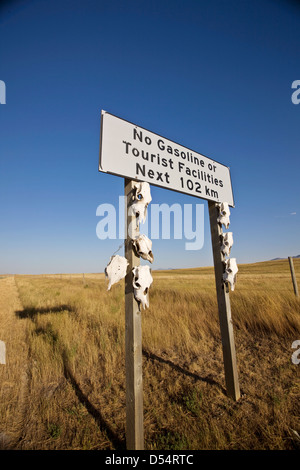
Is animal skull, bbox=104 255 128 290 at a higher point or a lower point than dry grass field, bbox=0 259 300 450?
higher

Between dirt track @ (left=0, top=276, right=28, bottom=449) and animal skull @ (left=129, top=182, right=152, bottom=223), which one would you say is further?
dirt track @ (left=0, top=276, right=28, bottom=449)

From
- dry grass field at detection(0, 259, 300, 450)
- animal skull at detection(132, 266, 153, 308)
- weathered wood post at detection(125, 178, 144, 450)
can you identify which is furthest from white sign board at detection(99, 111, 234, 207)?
dry grass field at detection(0, 259, 300, 450)

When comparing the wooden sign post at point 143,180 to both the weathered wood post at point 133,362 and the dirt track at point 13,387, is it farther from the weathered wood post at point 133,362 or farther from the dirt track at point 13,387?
the dirt track at point 13,387

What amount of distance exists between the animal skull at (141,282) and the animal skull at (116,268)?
4.0 inches

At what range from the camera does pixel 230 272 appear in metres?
2.83

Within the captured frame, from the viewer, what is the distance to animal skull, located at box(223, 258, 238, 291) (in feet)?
9.22

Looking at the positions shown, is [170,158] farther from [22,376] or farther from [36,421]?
[22,376]

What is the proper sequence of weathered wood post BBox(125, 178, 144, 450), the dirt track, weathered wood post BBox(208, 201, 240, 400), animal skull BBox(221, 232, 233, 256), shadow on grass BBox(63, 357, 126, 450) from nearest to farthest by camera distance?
weathered wood post BBox(125, 178, 144, 450) < shadow on grass BBox(63, 357, 126, 450) < the dirt track < weathered wood post BBox(208, 201, 240, 400) < animal skull BBox(221, 232, 233, 256)

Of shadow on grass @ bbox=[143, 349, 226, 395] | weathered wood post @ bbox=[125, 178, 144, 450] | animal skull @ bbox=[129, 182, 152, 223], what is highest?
animal skull @ bbox=[129, 182, 152, 223]

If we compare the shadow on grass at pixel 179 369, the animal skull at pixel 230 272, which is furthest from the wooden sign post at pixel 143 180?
the shadow on grass at pixel 179 369

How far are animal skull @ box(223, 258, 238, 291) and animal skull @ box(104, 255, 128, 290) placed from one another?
1.71m

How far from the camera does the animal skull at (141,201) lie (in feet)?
6.31

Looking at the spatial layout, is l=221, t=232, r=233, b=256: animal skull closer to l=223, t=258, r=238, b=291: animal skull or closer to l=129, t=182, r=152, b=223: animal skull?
l=223, t=258, r=238, b=291: animal skull

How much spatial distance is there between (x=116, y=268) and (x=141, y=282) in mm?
253
